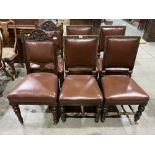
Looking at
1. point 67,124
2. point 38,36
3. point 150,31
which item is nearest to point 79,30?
point 38,36

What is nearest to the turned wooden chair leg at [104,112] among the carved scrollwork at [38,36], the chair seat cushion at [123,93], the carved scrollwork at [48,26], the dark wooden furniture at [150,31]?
the chair seat cushion at [123,93]

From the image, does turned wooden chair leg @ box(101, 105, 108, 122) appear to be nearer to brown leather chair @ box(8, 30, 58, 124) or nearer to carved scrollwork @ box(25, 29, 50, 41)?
brown leather chair @ box(8, 30, 58, 124)

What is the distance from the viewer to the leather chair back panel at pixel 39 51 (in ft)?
6.61

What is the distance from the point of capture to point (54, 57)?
Answer: 2.07 meters

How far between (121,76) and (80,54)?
61cm

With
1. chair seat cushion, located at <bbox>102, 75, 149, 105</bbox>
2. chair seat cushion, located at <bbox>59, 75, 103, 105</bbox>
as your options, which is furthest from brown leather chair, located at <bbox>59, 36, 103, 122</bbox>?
chair seat cushion, located at <bbox>102, 75, 149, 105</bbox>

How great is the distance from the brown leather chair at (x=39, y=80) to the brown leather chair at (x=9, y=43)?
0.91 m

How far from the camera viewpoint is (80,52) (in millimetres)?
2072

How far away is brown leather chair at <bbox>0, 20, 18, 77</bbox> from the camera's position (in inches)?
113

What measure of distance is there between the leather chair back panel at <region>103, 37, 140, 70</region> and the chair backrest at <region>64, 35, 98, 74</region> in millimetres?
171
